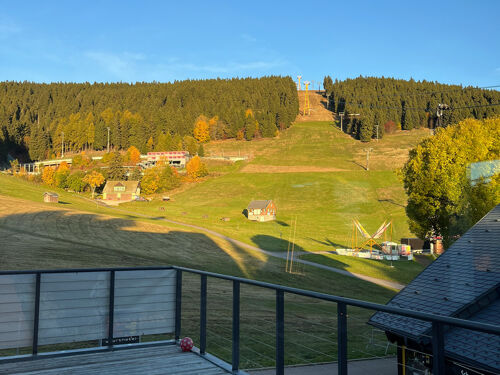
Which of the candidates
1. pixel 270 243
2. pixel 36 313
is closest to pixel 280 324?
pixel 36 313

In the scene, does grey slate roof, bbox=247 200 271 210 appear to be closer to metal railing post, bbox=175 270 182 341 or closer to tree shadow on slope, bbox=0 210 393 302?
tree shadow on slope, bbox=0 210 393 302

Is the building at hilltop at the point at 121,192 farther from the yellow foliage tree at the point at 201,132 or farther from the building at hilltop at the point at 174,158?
the yellow foliage tree at the point at 201,132

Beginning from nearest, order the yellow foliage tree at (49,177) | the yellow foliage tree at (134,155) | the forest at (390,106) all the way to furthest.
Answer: the yellow foliage tree at (49,177)
the yellow foliage tree at (134,155)
the forest at (390,106)

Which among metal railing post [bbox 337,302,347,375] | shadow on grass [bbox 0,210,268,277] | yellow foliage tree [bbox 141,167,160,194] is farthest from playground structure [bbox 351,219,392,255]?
yellow foliage tree [bbox 141,167,160,194]

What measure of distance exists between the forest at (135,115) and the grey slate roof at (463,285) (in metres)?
122

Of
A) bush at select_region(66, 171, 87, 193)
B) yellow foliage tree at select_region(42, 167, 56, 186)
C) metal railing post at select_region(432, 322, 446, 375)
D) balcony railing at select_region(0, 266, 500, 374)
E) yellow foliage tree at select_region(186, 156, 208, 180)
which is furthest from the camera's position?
yellow foliage tree at select_region(42, 167, 56, 186)

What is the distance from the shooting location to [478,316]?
42.0 ft

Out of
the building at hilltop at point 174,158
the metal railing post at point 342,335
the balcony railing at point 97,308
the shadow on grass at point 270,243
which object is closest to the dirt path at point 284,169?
the building at hilltop at point 174,158

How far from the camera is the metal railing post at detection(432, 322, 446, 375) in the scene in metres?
2.84

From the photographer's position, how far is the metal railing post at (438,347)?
9.31 ft

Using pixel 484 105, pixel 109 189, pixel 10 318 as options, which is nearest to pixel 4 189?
pixel 109 189

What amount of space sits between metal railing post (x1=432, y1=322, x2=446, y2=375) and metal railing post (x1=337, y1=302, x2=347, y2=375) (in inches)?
33.7

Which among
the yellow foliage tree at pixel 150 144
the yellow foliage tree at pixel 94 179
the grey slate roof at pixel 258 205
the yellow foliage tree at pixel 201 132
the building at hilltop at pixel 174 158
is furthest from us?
the yellow foliage tree at pixel 201 132

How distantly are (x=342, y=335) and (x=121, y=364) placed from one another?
3692 mm
